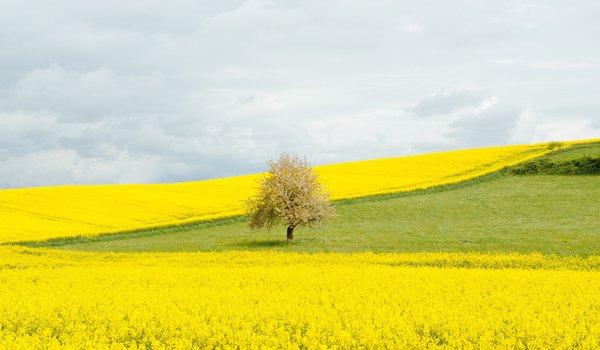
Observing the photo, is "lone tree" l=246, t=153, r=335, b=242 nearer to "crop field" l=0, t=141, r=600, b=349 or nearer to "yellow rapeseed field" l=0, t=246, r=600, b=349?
"crop field" l=0, t=141, r=600, b=349

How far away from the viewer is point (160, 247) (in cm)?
3216

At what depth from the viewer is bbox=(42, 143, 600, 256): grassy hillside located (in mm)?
29594

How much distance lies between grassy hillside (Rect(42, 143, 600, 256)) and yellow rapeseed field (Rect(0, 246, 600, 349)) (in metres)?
5.01

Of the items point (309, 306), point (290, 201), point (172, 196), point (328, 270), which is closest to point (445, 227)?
point (290, 201)

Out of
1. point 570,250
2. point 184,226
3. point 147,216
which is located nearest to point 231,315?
point 570,250

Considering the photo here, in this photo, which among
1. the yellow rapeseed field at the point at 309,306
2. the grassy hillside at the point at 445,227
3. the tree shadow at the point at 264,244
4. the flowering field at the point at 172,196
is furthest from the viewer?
the flowering field at the point at 172,196

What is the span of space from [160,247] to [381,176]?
3215 centimetres

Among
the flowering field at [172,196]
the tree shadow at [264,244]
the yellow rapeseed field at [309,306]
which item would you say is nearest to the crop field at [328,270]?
the yellow rapeseed field at [309,306]

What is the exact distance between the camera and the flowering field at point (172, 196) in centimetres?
4094

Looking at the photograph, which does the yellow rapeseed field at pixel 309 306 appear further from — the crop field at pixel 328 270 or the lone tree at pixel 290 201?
the lone tree at pixel 290 201

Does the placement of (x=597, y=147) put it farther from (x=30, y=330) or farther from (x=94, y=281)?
(x=30, y=330)

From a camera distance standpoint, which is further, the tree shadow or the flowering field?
the flowering field

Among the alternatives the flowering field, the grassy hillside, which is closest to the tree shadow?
the grassy hillside

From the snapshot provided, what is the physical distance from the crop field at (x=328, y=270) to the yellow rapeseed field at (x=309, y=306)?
0.06 metres
